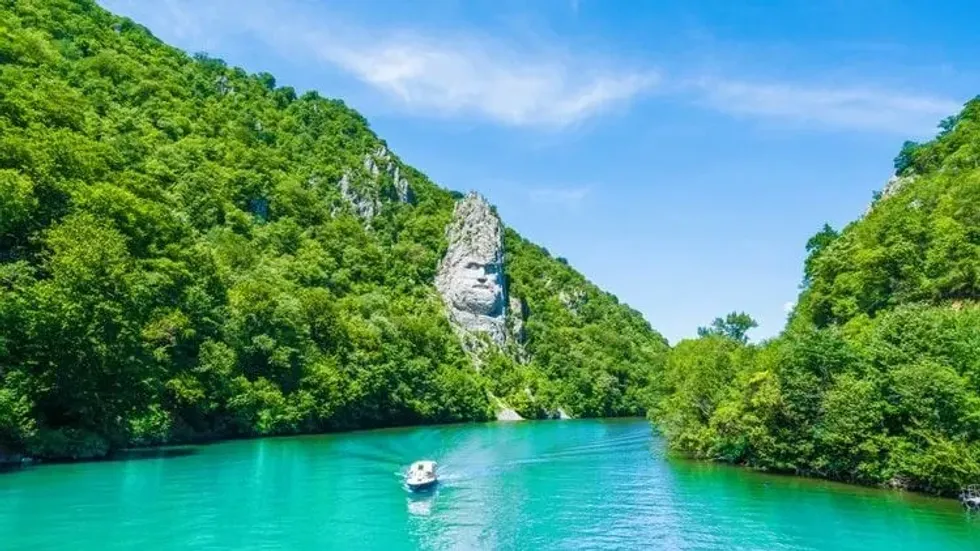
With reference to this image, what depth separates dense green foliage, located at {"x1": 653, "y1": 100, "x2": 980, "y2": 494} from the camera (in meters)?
37.9

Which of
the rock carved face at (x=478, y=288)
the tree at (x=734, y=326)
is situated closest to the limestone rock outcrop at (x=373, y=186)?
the rock carved face at (x=478, y=288)

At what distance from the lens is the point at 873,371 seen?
4109cm

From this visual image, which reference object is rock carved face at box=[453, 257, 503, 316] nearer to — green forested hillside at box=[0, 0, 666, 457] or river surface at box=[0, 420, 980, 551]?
green forested hillside at box=[0, 0, 666, 457]

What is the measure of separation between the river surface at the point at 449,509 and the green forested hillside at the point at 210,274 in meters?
7.39

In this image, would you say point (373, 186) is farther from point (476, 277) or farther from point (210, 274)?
point (210, 274)

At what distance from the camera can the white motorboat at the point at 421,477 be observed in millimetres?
40750

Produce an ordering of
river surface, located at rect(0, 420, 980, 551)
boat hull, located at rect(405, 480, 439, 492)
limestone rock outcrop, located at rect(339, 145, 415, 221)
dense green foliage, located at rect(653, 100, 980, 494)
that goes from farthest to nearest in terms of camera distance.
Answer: limestone rock outcrop, located at rect(339, 145, 415, 221) → boat hull, located at rect(405, 480, 439, 492) → dense green foliage, located at rect(653, 100, 980, 494) → river surface, located at rect(0, 420, 980, 551)

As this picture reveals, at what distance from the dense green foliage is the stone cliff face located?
82409 millimetres

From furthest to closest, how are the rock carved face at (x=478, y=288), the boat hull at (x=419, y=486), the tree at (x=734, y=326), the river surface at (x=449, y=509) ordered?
the rock carved face at (x=478, y=288), the tree at (x=734, y=326), the boat hull at (x=419, y=486), the river surface at (x=449, y=509)

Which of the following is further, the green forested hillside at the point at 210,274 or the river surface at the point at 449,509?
the green forested hillside at the point at 210,274

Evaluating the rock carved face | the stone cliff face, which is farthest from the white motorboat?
the rock carved face

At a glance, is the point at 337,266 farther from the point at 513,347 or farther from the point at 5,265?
the point at 5,265

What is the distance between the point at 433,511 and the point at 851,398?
24.6 metres

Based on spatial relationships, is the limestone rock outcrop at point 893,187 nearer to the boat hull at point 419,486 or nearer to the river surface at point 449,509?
the river surface at point 449,509
